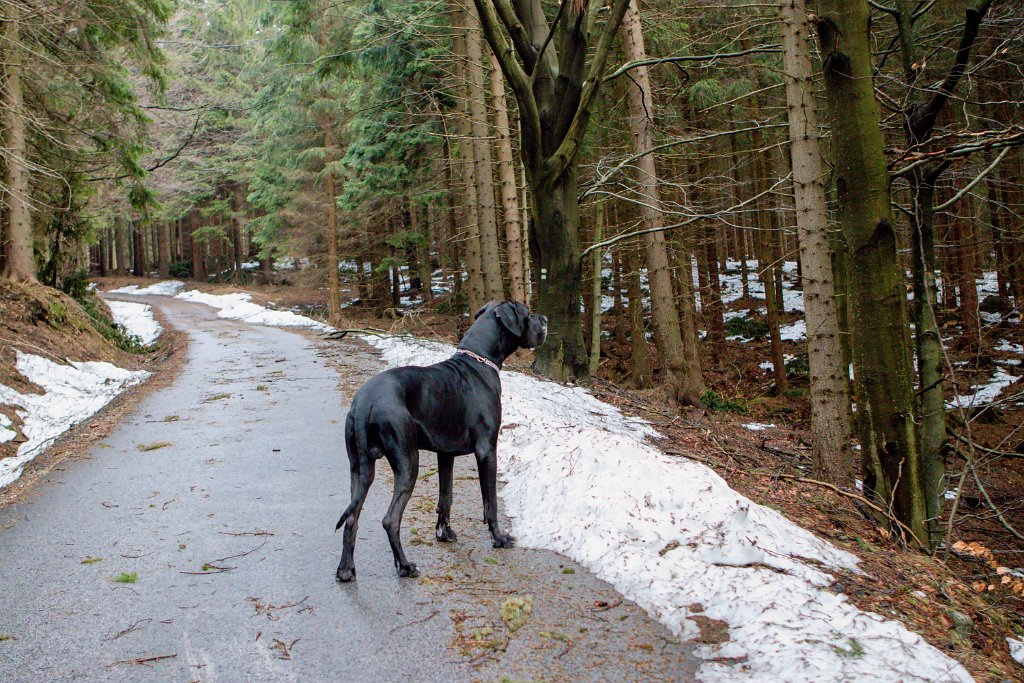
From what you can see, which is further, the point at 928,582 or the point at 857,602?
the point at 928,582

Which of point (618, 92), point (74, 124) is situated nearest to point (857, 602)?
point (618, 92)

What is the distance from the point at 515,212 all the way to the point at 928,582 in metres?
11.6

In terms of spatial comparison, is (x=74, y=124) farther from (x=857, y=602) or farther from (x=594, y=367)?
(x=857, y=602)

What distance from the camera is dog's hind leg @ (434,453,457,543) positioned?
5.04 meters

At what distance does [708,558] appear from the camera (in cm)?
428

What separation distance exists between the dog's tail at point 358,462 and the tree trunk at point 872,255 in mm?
3973

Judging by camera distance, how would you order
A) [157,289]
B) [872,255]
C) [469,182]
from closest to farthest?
[872,255], [469,182], [157,289]

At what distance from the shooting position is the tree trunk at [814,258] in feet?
26.0

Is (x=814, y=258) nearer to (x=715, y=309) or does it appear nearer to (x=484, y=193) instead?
(x=484, y=193)

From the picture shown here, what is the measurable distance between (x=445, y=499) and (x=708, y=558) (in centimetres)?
188

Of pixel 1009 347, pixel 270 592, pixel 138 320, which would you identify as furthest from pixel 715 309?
pixel 138 320

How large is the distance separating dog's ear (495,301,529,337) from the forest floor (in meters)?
2.60

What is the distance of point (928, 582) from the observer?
4465 mm

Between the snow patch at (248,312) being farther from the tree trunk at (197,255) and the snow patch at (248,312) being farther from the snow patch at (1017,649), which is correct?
the snow patch at (1017,649)
